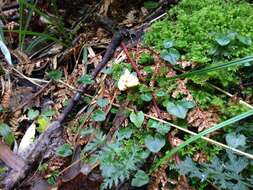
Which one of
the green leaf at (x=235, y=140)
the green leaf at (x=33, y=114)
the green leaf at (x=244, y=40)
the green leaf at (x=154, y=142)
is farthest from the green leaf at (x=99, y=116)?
the green leaf at (x=244, y=40)

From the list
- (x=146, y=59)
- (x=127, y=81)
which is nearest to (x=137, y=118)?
(x=127, y=81)

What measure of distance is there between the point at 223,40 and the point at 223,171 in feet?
1.72

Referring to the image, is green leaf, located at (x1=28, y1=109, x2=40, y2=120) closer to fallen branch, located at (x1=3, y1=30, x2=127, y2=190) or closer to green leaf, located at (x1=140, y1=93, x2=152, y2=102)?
fallen branch, located at (x1=3, y1=30, x2=127, y2=190)

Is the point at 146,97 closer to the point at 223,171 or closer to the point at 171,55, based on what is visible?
the point at 171,55

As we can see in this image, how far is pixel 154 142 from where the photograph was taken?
4.53 feet

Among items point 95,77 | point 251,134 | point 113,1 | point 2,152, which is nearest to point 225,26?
point 251,134

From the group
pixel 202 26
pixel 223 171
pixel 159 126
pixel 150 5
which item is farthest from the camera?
pixel 150 5

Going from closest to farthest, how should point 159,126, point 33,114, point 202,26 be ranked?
point 159,126 < point 202,26 < point 33,114

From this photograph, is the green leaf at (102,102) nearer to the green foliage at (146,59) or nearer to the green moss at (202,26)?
the green foliage at (146,59)

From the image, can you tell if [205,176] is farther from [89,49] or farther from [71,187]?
[89,49]

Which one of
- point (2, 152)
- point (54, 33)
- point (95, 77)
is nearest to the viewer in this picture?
point (2, 152)

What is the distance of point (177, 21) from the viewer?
1733 mm

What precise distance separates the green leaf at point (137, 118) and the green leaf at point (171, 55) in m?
0.26

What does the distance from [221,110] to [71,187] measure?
63 centimetres
